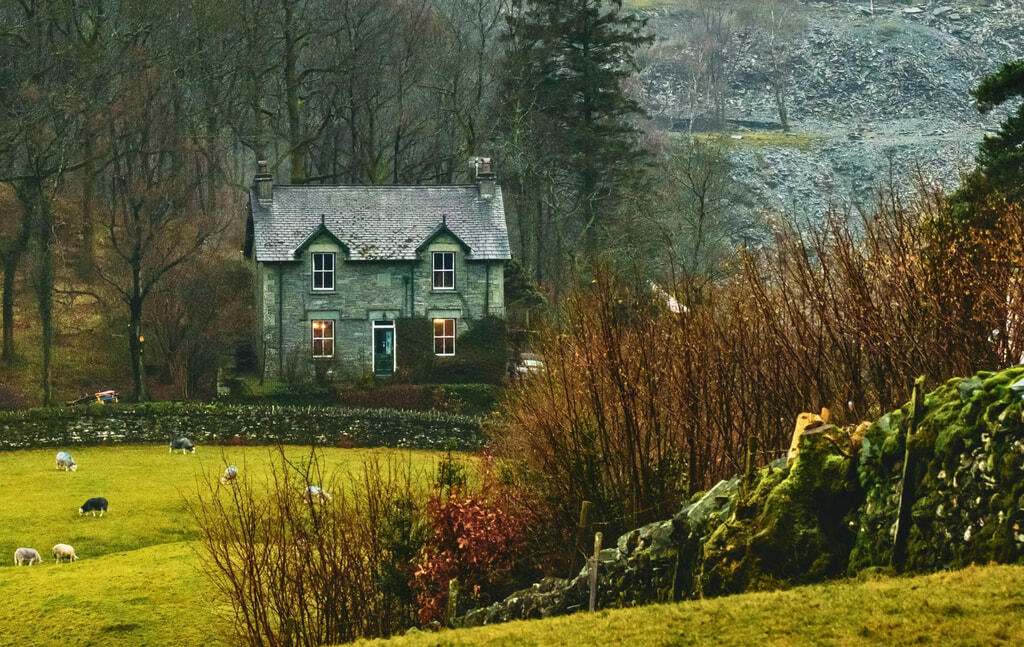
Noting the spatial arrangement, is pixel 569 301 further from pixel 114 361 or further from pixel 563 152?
pixel 563 152

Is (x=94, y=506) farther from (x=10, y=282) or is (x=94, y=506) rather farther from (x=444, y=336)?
(x=444, y=336)

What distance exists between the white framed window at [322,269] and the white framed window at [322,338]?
1.53 m

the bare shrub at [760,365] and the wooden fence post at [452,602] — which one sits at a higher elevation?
the bare shrub at [760,365]

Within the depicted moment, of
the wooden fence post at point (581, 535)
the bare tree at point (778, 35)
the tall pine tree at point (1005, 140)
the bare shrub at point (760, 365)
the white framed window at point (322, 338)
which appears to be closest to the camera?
the wooden fence post at point (581, 535)

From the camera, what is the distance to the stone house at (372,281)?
192 feet

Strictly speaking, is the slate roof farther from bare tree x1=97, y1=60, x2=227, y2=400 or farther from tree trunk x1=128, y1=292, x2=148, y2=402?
tree trunk x1=128, y1=292, x2=148, y2=402

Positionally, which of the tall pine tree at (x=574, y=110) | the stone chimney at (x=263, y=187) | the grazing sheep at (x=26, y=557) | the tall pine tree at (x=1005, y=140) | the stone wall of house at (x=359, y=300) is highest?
the tall pine tree at (x=574, y=110)

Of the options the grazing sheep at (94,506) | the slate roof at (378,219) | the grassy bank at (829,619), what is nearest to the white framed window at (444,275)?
the slate roof at (378,219)

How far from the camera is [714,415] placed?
25922mm

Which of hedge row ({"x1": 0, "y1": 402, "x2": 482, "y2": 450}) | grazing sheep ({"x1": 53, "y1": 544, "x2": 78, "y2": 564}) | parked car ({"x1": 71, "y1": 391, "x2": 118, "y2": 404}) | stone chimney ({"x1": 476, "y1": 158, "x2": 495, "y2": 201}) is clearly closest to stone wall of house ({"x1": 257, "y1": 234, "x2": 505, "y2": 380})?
stone chimney ({"x1": 476, "y1": 158, "x2": 495, "y2": 201})

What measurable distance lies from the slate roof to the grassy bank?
4200cm

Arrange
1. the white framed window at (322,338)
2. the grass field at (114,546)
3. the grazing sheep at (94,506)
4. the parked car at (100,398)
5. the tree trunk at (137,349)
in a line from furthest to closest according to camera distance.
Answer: the white framed window at (322,338) < the tree trunk at (137,349) < the parked car at (100,398) < the grazing sheep at (94,506) < the grass field at (114,546)

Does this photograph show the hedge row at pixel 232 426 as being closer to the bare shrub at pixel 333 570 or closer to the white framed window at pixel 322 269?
the white framed window at pixel 322 269

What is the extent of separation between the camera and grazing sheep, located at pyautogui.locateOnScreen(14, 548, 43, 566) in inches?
1256
